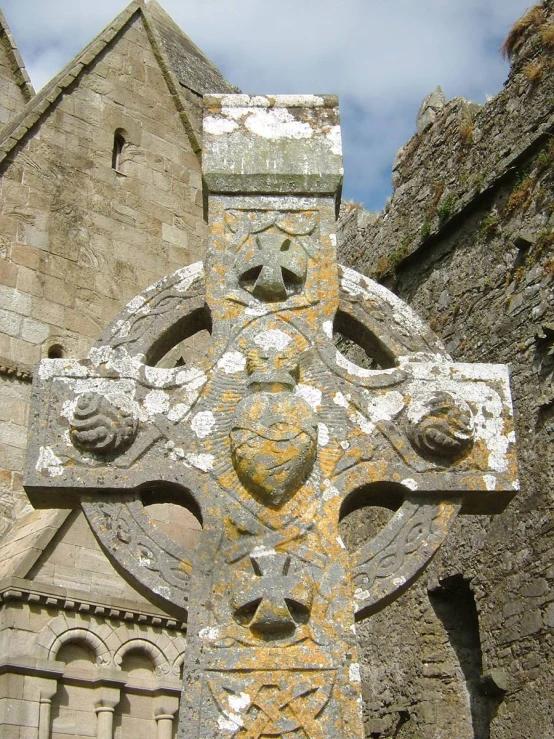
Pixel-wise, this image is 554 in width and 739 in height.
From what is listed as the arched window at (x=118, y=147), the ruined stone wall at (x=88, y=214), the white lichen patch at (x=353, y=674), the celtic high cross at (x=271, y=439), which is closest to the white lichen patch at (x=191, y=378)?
the celtic high cross at (x=271, y=439)

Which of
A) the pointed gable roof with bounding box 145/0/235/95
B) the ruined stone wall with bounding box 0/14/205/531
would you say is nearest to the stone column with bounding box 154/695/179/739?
the ruined stone wall with bounding box 0/14/205/531

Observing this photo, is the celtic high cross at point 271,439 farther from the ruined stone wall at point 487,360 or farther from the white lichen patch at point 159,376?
the ruined stone wall at point 487,360

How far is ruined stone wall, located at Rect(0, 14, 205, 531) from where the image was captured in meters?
9.14

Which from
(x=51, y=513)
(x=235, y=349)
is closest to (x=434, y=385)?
(x=235, y=349)

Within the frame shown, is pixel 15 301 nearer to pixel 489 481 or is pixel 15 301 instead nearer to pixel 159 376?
pixel 159 376

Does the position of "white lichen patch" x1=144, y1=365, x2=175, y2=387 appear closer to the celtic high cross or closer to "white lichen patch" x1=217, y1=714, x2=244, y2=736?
the celtic high cross

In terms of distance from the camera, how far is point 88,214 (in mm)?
10148

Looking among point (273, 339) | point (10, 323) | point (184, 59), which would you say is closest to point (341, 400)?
point (273, 339)

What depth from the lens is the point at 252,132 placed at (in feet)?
11.4

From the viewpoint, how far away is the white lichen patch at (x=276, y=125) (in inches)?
137

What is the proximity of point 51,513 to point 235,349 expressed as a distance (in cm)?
493

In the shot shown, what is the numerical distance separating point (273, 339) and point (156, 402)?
42 centimetres

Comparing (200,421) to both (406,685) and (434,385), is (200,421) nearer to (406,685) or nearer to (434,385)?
(434,385)

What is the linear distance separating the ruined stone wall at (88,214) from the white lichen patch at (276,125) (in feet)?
18.4
